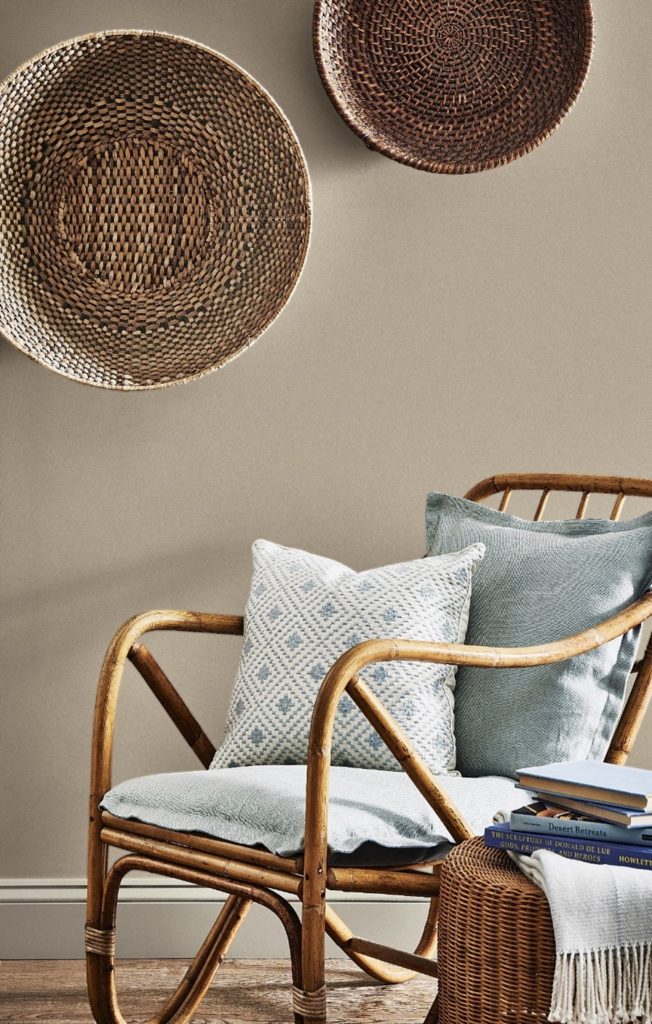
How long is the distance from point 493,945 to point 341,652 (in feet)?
1.80

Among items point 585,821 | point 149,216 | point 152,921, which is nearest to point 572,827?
point 585,821

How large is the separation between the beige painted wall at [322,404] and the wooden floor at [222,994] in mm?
228

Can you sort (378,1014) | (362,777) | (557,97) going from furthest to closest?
(557,97)
(378,1014)
(362,777)

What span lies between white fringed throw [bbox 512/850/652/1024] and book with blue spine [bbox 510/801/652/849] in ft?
0.16

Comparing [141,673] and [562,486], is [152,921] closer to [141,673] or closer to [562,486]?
[141,673]

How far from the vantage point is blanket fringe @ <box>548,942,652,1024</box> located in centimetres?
111

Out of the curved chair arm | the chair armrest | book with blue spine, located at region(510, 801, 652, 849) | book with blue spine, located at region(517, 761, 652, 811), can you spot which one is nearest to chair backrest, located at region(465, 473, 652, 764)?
the curved chair arm

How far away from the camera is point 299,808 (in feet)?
4.27

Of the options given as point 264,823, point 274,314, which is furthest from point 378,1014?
point 274,314

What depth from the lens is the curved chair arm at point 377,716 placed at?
1.25 meters

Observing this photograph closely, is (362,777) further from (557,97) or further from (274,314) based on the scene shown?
(557,97)

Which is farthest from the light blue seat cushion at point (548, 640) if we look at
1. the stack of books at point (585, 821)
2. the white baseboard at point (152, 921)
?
the white baseboard at point (152, 921)

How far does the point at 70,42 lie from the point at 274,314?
0.62 m

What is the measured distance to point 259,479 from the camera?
2.21 m
